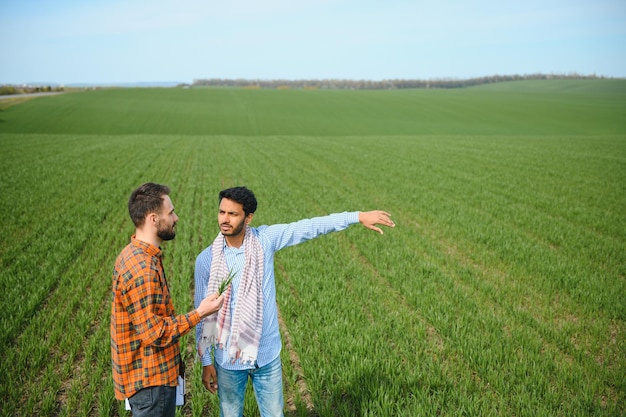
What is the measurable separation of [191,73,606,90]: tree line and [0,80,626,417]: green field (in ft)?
438

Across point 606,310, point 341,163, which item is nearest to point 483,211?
point 606,310

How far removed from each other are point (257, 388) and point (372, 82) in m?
161

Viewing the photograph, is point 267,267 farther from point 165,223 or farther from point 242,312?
point 165,223

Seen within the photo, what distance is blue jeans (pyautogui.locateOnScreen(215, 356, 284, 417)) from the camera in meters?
2.94

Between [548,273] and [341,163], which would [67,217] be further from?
[341,163]

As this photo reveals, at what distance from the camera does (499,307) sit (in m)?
6.43

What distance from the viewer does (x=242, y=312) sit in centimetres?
280

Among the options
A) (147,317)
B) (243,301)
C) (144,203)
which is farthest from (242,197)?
(147,317)

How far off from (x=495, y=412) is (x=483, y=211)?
9865 millimetres

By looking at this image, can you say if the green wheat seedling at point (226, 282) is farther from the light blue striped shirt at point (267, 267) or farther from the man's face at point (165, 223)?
the man's face at point (165, 223)

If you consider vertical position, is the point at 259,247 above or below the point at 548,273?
above

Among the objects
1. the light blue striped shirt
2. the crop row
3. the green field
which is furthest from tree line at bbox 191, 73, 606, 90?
the light blue striped shirt

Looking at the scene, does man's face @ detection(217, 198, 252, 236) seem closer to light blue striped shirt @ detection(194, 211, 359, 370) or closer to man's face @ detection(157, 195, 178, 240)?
light blue striped shirt @ detection(194, 211, 359, 370)

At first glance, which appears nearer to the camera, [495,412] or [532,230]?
[495,412]
